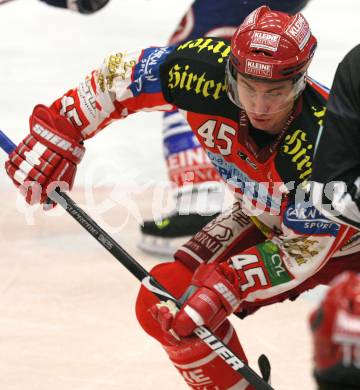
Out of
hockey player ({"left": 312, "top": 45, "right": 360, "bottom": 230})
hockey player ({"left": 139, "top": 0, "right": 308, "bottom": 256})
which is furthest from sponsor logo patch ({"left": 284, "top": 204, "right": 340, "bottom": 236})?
hockey player ({"left": 139, "top": 0, "right": 308, "bottom": 256})

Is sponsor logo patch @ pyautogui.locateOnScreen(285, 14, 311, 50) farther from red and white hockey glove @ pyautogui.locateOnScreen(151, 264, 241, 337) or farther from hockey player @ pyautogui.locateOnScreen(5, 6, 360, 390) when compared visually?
red and white hockey glove @ pyautogui.locateOnScreen(151, 264, 241, 337)

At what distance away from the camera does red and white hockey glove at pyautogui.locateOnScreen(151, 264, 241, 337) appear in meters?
2.27

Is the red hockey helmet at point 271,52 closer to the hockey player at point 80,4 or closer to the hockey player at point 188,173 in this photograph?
the hockey player at point 80,4

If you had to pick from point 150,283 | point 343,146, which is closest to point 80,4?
point 150,283

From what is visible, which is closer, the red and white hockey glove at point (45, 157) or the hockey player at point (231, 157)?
the hockey player at point (231, 157)

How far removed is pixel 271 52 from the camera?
2248 mm

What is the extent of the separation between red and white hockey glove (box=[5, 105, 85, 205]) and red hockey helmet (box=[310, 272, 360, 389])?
4.18ft

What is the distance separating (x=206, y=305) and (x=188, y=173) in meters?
1.39

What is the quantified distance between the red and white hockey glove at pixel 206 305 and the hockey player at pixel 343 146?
1.04 feet

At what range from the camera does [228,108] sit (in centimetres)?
240

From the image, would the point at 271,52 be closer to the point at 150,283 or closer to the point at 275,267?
Answer: the point at 275,267

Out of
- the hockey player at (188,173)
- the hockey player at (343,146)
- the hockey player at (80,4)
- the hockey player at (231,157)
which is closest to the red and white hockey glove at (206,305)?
the hockey player at (231,157)

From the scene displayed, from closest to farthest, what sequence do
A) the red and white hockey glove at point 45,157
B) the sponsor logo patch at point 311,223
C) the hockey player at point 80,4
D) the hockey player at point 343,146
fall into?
the hockey player at point 343,146, the sponsor logo patch at point 311,223, the red and white hockey glove at point 45,157, the hockey player at point 80,4

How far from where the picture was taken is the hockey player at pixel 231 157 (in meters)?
2.26
